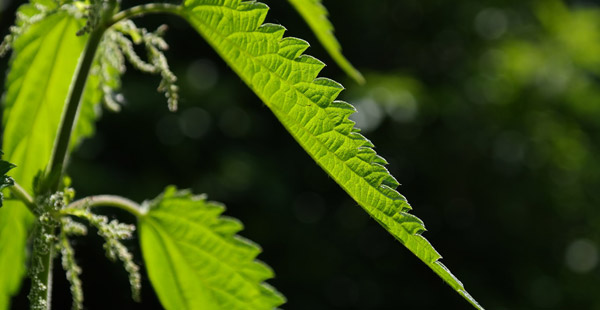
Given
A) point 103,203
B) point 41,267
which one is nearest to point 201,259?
point 103,203

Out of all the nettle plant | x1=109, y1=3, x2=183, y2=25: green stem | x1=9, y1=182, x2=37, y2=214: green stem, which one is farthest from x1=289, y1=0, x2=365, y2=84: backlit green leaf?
x1=9, y1=182, x2=37, y2=214: green stem

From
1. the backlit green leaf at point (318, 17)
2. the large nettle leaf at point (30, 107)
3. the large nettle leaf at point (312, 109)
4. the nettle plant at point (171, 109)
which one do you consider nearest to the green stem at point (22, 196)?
the nettle plant at point (171, 109)

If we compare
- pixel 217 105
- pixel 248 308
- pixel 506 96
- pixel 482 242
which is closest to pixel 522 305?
pixel 482 242

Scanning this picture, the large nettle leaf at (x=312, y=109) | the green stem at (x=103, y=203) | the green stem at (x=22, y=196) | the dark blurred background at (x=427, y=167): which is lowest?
the green stem at (x=22, y=196)

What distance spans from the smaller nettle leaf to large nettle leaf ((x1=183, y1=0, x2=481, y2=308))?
1.09 ft

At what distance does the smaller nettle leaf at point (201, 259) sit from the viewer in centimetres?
109

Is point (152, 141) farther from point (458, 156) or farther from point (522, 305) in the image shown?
point (522, 305)

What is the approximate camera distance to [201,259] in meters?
1.11

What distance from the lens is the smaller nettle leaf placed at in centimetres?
109

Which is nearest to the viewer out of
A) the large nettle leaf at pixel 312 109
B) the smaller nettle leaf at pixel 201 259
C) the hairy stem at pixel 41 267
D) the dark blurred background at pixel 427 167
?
the large nettle leaf at pixel 312 109

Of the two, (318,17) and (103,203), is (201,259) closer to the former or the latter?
(103,203)

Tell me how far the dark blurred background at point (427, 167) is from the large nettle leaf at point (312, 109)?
4084 millimetres

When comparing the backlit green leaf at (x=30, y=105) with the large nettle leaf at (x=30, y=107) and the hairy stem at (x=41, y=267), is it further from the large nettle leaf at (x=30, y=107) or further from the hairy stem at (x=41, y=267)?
the hairy stem at (x=41, y=267)

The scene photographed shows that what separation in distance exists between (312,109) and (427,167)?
16.4ft
